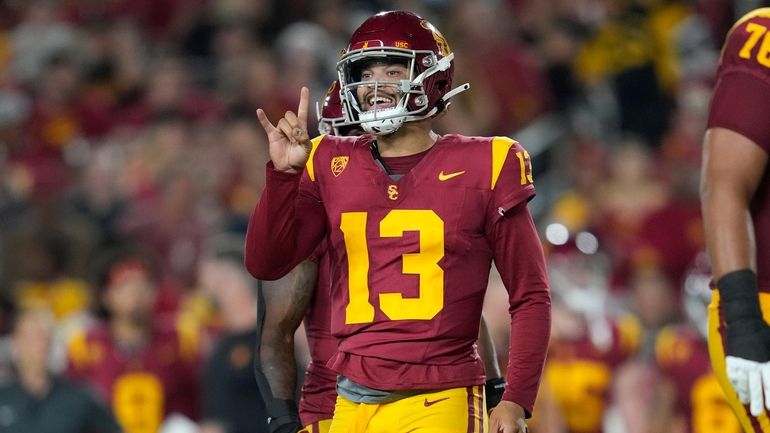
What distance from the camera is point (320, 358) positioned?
14.4 ft

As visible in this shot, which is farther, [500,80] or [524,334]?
[500,80]

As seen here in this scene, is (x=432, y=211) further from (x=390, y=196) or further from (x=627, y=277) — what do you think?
(x=627, y=277)

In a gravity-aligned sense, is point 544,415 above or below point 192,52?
below

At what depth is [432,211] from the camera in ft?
12.6

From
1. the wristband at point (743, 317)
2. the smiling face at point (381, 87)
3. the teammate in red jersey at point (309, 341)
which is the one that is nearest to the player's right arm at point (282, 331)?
the teammate in red jersey at point (309, 341)

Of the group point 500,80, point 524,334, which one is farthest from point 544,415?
point 500,80

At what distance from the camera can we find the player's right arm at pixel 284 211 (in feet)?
12.5

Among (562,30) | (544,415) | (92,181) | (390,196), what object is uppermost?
(562,30)


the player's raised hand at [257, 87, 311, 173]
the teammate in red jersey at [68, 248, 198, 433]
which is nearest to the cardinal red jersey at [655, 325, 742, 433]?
the teammate in red jersey at [68, 248, 198, 433]

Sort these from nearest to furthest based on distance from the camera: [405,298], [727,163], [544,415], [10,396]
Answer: [727,163] → [405,298] → [544,415] → [10,396]

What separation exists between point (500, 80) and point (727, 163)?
7.18m

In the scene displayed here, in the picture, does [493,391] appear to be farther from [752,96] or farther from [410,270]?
[752,96]

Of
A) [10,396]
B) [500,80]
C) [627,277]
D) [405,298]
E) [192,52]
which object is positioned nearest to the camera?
[405,298]

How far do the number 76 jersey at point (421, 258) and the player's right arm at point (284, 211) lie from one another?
0.37 feet
